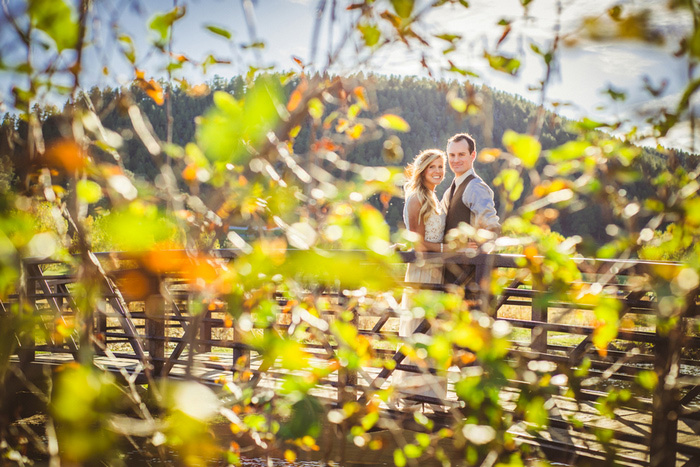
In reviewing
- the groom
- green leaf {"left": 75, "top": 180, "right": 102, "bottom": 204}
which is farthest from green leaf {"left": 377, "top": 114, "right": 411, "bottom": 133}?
the groom

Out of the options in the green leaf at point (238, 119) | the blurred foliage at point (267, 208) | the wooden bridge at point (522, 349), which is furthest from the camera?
the wooden bridge at point (522, 349)

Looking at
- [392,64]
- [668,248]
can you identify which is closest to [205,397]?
[392,64]

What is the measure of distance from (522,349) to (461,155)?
5.16ft

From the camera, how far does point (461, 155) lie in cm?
392

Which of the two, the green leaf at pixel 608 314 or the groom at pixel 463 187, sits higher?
the groom at pixel 463 187

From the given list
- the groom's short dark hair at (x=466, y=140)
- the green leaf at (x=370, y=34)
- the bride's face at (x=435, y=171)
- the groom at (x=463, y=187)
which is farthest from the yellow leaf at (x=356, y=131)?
the groom's short dark hair at (x=466, y=140)

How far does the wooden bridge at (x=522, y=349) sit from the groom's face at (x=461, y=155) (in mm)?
928

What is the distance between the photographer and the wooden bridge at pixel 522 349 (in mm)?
1208

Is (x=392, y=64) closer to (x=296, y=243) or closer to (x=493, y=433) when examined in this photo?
(x=296, y=243)

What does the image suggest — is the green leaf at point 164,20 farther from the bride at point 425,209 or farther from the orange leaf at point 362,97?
the bride at point 425,209

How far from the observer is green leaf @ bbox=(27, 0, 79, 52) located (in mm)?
702

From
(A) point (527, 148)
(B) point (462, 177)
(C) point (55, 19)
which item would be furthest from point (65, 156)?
(B) point (462, 177)

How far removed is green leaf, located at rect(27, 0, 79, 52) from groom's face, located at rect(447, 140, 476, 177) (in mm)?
3427

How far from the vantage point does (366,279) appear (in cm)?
81
